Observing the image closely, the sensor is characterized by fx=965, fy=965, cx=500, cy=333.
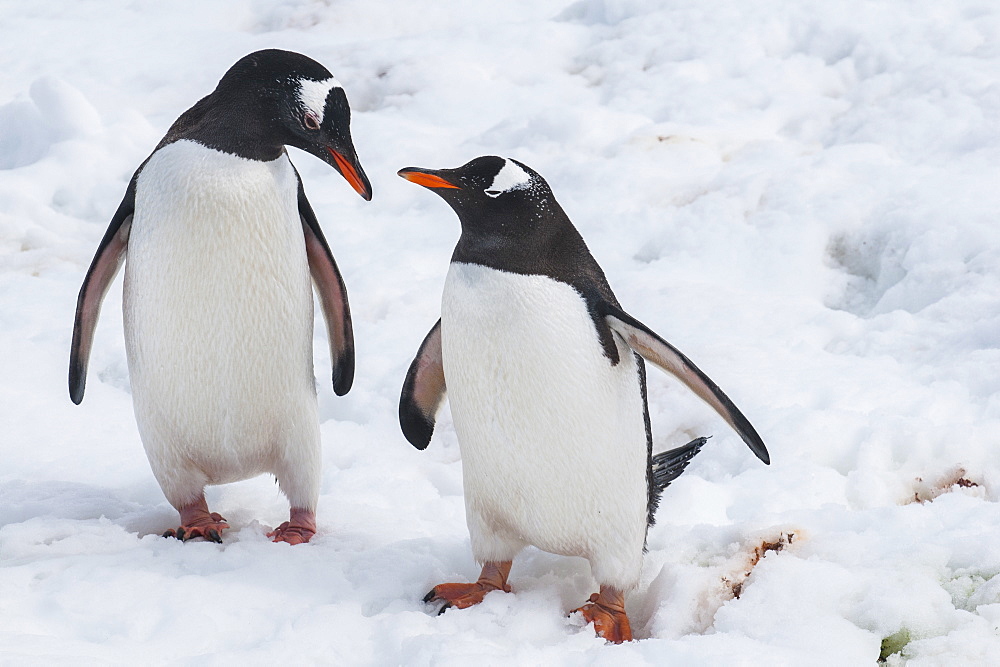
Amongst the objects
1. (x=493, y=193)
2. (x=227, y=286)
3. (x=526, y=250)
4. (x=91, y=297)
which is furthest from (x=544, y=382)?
(x=91, y=297)

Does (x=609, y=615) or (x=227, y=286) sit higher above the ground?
(x=227, y=286)

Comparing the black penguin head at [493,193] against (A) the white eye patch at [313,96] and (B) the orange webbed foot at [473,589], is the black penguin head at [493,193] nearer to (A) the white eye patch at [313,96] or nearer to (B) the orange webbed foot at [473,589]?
(A) the white eye patch at [313,96]

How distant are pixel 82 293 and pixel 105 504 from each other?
0.54 metres

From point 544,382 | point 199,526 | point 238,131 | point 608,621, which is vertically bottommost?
point 608,621

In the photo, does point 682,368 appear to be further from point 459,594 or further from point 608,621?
point 459,594

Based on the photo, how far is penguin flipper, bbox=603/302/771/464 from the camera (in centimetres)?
182

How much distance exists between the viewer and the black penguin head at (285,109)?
6.77 feet

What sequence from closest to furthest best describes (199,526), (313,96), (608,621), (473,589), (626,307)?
(608,621)
(473,589)
(313,96)
(199,526)
(626,307)

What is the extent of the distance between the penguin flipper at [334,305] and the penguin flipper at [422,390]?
29 centimetres

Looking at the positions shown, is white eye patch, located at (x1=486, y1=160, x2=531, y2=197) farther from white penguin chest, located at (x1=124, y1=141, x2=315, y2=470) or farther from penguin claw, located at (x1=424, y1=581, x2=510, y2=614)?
penguin claw, located at (x1=424, y1=581, x2=510, y2=614)

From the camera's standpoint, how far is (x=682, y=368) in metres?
1.84

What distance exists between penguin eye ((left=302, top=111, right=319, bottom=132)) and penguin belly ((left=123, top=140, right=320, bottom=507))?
0.13m

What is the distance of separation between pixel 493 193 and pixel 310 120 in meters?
0.49

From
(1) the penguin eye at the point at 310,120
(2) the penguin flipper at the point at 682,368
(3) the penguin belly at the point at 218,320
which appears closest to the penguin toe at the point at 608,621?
(2) the penguin flipper at the point at 682,368
